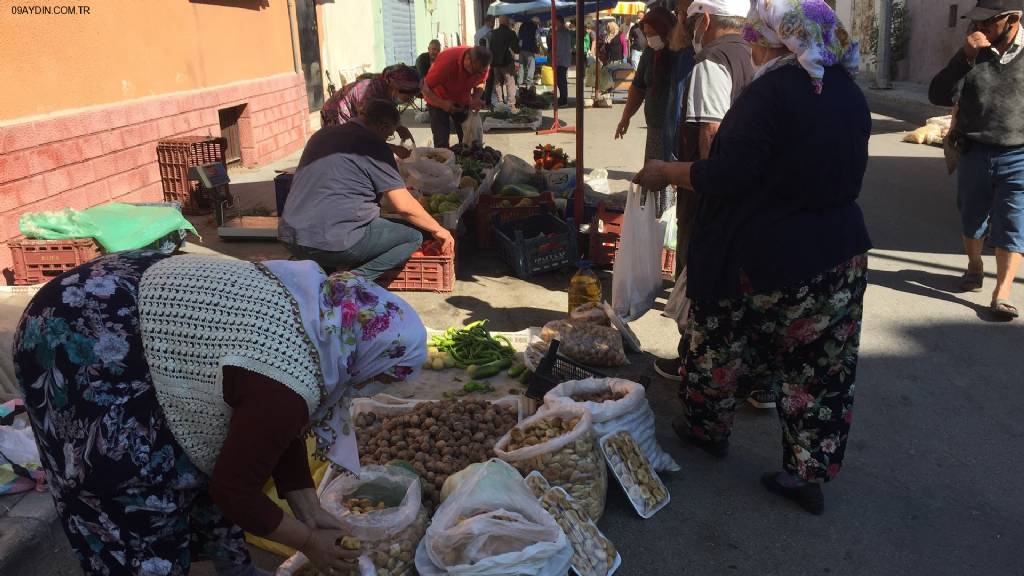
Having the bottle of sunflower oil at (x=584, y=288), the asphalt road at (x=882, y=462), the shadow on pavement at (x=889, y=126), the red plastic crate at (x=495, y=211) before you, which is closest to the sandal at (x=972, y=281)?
the asphalt road at (x=882, y=462)

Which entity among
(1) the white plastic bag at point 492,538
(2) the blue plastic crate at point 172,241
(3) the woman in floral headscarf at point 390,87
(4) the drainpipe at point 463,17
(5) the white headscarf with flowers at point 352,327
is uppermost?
(4) the drainpipe at point 463,17

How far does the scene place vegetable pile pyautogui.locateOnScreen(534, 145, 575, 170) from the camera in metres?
8.00

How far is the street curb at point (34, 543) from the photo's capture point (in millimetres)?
2746

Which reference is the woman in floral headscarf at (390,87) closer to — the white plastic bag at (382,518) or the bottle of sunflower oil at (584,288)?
the bottle of sunflower oil at (584,288)

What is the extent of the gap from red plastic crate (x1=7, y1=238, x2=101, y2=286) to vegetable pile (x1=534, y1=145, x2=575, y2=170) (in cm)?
425

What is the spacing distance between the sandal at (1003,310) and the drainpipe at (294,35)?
10.0 m

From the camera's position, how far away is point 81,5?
6.70 meters

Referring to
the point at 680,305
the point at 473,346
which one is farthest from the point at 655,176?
the point at 473,346

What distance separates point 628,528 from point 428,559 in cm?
90

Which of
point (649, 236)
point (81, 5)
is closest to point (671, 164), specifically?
point (649, 236)

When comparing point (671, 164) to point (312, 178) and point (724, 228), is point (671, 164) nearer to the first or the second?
point (724, 228)

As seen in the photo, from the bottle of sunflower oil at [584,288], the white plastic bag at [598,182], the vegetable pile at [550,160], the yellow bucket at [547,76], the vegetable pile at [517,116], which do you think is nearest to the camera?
the bottle of sunflower oil at [584,288]

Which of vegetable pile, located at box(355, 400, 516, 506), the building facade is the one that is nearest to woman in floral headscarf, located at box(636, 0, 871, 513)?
A: vegetable pile, located at box(355, 400, 516, 506)

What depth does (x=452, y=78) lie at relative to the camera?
28.8 feet
